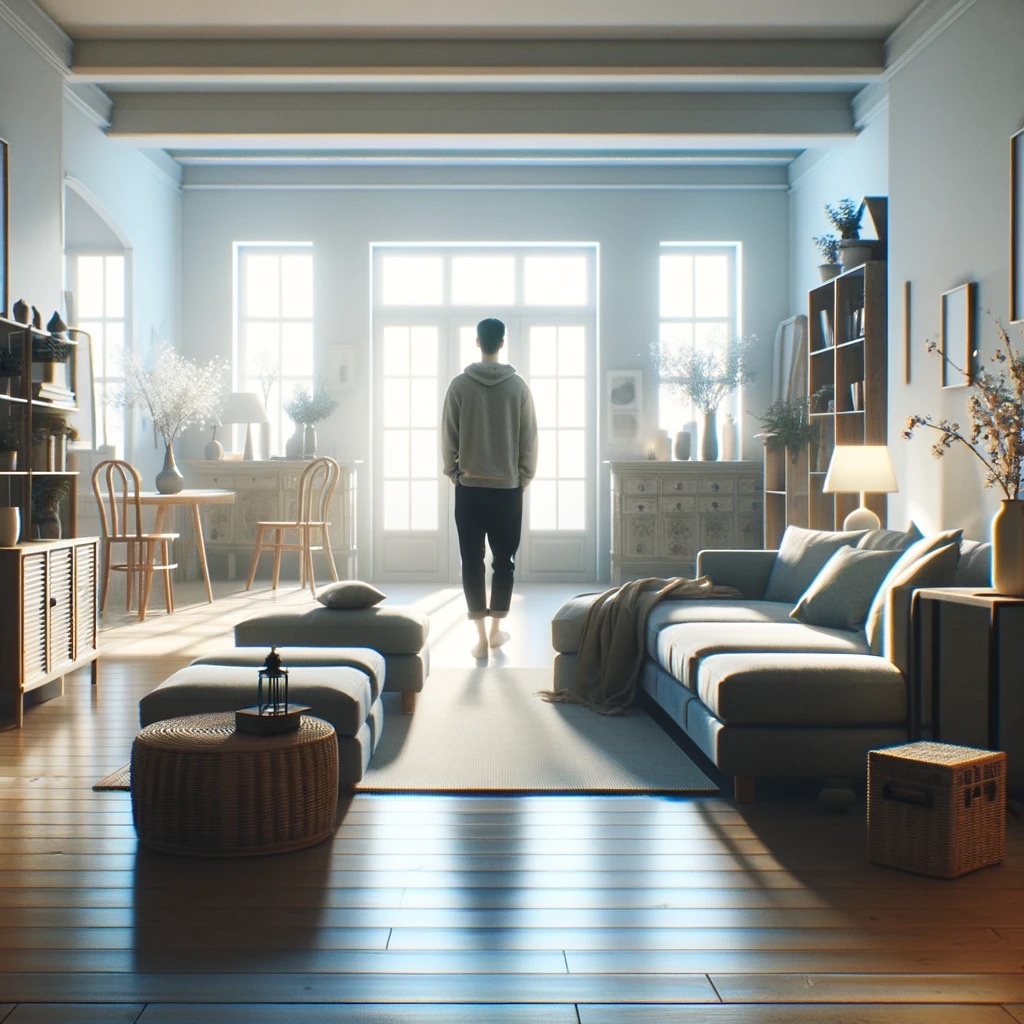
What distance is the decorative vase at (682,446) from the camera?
9.19 m

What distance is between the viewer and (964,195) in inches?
213

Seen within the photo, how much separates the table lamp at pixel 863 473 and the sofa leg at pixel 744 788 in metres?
2.74

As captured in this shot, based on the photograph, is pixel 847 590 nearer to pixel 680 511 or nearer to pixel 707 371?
pixel 680 511

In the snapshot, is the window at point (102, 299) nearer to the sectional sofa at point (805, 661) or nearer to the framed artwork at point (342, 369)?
the framed artwork at point (342, 369)

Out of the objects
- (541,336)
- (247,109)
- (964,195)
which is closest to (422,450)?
(541,336)

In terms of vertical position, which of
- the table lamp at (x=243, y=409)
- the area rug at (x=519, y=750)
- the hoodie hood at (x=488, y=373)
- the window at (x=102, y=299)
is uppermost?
the window at (x=102, y=299)

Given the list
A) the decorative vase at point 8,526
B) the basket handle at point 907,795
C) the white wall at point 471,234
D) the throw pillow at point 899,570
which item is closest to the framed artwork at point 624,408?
the white wall at point 471,234

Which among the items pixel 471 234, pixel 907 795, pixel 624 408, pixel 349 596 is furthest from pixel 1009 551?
pixel 471 234

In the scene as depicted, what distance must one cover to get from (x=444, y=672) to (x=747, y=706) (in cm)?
227

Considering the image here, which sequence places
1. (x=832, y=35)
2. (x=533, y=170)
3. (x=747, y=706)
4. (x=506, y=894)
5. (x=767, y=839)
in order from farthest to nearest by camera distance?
(x=533, y=170)
(x=832, y=35)
(x=747, y=706)
(x=767, y=839)
(x=506, y=894)

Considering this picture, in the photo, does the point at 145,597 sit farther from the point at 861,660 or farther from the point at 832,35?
the point at 832,35

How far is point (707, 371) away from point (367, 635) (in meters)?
5.68

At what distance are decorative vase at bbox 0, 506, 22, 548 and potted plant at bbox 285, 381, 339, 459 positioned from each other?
5043 millimetres

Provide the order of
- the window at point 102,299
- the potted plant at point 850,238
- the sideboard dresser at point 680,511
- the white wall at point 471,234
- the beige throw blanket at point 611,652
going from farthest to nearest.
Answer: the white wall at point 471,234
the sideboard dresser at point 680,511
the window at point 102,299
the potted plant at point 850,238
the beige throw blanket at point 611,652
